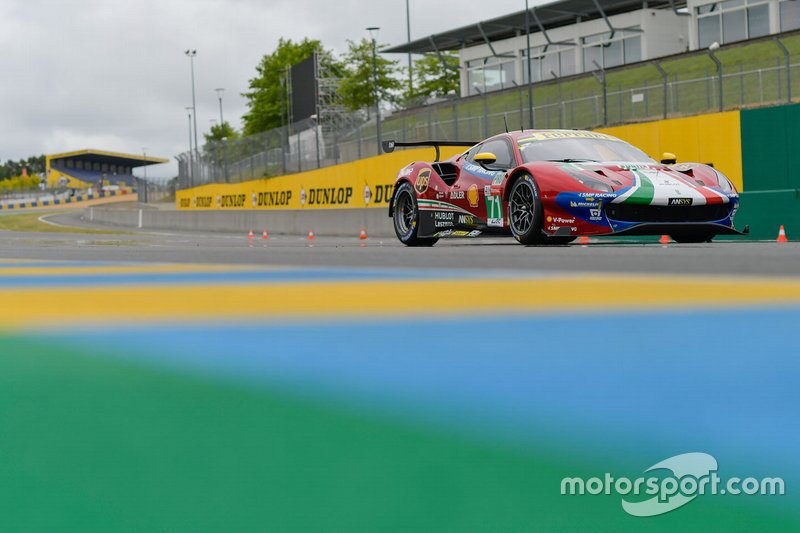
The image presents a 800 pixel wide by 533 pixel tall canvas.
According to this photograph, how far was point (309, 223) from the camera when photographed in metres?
36.3

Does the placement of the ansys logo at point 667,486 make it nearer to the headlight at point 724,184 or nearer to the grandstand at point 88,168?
the headlight at point 724,184

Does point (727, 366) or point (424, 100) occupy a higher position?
point (424, 100)

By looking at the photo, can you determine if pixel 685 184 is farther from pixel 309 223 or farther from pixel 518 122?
pixel 309 223

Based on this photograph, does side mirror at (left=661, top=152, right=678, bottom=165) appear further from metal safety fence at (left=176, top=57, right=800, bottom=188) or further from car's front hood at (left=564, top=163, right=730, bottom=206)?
metal safety fence at (left=176, top=57, right=800, bottom=188)

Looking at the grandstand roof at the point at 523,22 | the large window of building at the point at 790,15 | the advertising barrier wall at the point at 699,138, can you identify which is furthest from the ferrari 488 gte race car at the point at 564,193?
the grandstand roof at the point at 523,22

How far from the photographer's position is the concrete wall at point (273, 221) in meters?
31.8

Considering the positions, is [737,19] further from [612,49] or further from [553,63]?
[553,63]

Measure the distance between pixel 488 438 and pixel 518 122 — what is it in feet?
107

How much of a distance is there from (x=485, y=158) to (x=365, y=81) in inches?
2672

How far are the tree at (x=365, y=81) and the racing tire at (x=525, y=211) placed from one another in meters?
65.6

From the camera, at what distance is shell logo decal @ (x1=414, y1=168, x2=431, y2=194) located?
13172 millimetres

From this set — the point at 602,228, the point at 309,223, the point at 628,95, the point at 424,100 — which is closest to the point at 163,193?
the point at 424,100

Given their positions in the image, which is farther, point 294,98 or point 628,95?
point 294,98

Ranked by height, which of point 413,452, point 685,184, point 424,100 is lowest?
point 413,452
